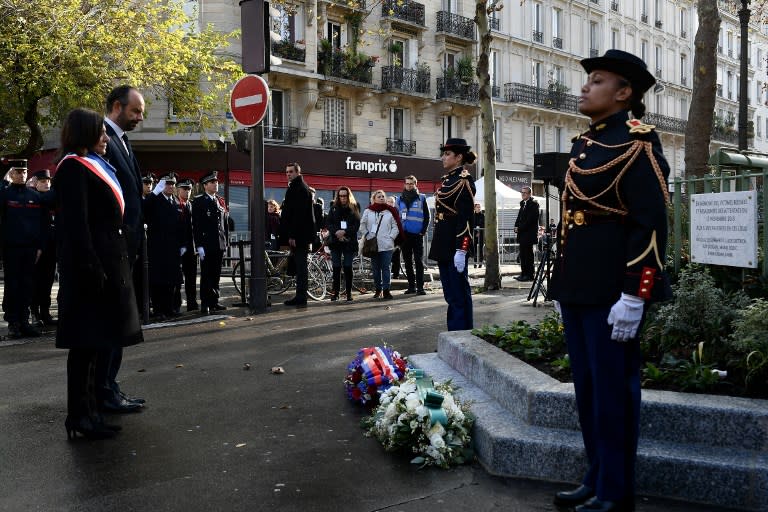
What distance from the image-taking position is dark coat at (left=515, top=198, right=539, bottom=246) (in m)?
18.6

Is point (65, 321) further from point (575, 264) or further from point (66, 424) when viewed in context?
point (575, 264)

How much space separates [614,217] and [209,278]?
919 cm

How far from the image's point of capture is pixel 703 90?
1296 cm

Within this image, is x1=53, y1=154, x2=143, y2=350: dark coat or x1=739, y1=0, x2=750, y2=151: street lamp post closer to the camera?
x1=53, y1=154, x2=143, y2=350: dark coat

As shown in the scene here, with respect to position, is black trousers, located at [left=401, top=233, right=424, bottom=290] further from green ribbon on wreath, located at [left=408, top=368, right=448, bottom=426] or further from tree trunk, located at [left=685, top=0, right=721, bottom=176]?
green ribbon on wreath, located at [left=408, top=368, right=448, bottom=426]

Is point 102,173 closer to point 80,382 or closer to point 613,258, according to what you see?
point 80,382

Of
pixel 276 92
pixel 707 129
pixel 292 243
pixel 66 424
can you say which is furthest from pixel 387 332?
pixel 276 92

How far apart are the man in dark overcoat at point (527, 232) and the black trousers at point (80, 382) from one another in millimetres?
Answer: 14481

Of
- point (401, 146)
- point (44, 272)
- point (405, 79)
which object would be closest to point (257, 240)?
point (44, 272)

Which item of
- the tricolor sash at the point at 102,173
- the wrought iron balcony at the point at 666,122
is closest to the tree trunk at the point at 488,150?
the tricolor sash at the point at 102,173

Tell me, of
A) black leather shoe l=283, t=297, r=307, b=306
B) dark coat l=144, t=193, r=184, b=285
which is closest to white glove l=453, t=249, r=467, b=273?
dark coat l=144, t=193, r=184, b=285

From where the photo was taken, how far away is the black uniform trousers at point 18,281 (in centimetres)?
955

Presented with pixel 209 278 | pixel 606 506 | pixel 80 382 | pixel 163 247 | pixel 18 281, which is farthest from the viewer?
pixel 209 278

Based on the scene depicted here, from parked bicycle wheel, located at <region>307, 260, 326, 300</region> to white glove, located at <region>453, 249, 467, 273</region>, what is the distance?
6876 mm
